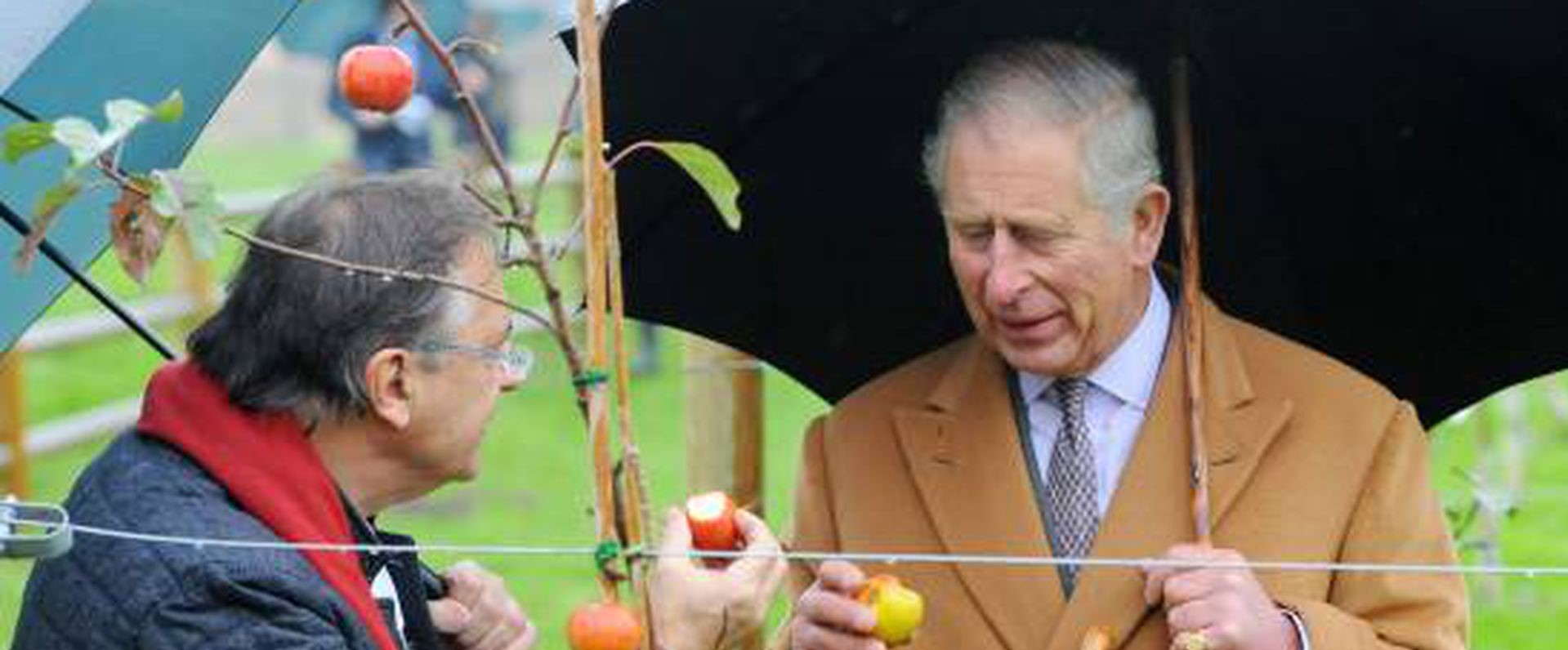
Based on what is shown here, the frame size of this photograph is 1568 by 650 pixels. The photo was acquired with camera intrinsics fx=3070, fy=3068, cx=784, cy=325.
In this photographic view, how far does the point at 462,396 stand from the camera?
3.65 metres

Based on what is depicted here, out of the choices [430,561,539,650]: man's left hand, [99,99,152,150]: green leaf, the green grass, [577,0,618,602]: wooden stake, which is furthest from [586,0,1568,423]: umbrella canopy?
the green grass

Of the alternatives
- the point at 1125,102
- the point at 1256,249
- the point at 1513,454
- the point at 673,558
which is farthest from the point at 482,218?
the point at 1513,454

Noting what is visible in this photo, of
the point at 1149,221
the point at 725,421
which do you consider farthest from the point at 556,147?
the point at 725,421

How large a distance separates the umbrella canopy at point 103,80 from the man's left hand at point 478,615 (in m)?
0.67

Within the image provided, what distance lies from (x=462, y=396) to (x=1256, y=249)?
1.38 metres

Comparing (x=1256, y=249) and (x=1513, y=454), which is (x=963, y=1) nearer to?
(x=1256, y=249)

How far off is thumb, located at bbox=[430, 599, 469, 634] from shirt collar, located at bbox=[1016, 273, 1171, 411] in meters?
0.81

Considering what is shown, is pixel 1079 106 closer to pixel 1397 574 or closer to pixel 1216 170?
pixel 1216 170

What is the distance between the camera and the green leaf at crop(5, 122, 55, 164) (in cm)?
296

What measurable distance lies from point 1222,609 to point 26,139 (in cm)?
154

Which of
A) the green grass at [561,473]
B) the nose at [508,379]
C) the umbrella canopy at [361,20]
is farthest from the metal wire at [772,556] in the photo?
the umbrella canopy at [361,20]

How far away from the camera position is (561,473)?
40.9 ft

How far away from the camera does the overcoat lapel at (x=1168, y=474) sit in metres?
3.89

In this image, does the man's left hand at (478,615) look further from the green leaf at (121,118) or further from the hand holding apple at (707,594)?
the green leaf at (121,118)
